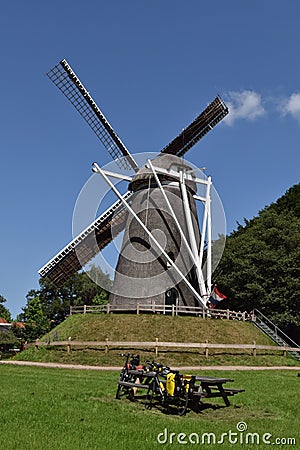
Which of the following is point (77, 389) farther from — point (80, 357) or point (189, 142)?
point (189, 142)

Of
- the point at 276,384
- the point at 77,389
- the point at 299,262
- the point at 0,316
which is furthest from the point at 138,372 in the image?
the point at 0,316

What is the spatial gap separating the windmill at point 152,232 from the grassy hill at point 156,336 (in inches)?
100

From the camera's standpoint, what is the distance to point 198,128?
31.4 m

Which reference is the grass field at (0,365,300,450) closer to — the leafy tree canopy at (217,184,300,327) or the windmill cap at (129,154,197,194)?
the windmill cap at (129,154,197,194)

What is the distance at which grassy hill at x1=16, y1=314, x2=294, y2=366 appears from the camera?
Answer: 2130cm

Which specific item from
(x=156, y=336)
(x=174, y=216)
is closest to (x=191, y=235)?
(x=174, y=216)

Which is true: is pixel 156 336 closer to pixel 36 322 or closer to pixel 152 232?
pixel 152 232

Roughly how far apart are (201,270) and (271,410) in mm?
18506

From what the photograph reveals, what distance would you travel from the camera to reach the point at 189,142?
104 feet

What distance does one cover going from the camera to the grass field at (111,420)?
5805 mm

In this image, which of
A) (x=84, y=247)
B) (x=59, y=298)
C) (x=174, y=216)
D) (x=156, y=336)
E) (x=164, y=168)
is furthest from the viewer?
(x=59, y=298)

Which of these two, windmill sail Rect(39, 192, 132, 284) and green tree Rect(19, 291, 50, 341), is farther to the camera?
green tree Rect(19, 291, 50, 341)

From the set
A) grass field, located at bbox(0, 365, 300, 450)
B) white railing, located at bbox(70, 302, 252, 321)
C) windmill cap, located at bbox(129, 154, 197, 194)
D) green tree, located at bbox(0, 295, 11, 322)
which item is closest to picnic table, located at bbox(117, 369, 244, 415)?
grass field, located at bbox(0, 365, 300, 450)

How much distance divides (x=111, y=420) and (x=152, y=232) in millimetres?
21002
